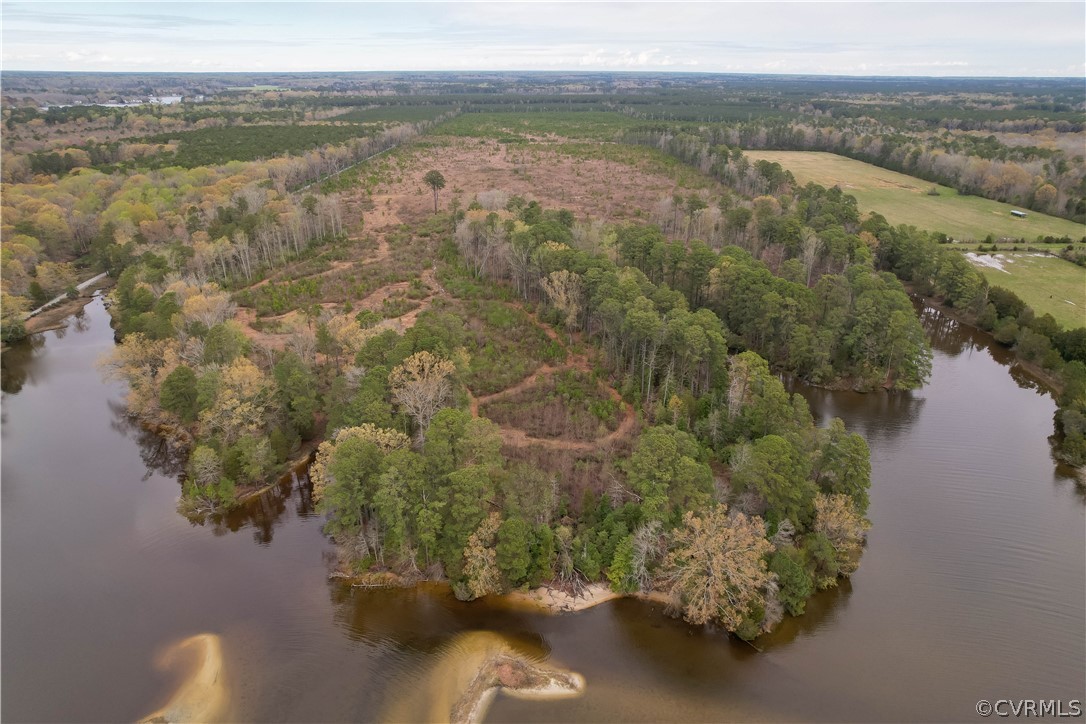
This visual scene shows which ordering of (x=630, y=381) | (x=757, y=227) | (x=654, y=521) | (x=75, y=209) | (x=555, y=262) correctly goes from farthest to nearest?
(x=75, y=209)
(x=757, y=227)
(x=555, y=262)
(x=630, y=381)
(x=654, y=521)

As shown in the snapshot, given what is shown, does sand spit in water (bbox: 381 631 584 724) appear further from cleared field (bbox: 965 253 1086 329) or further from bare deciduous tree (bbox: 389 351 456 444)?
cleared field (bbox: 965 253 1086 329)

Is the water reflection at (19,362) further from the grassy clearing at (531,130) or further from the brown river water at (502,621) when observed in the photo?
the grassy clearing at (531,130)

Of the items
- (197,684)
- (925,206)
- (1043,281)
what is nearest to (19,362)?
(197,684)

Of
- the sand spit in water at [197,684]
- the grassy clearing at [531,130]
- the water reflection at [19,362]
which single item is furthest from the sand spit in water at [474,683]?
the grassy clearing at [531,130]

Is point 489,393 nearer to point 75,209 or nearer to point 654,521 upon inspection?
point 654,521

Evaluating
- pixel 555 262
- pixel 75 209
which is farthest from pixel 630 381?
pixel 75 209

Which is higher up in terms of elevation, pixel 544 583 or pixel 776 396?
pixel 776 396

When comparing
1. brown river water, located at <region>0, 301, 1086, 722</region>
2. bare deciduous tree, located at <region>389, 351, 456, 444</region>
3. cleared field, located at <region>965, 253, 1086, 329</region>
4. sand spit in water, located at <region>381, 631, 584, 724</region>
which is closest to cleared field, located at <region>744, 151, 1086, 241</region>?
cleared field, located at <region>965, 253, 1086, 329</region>
